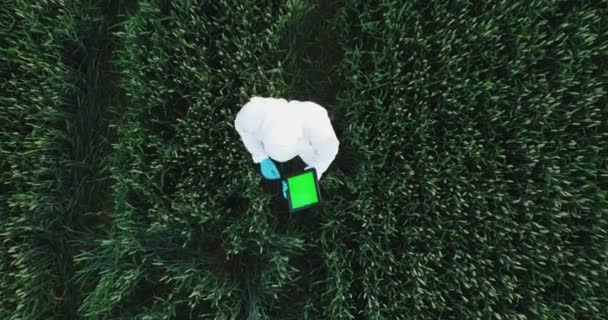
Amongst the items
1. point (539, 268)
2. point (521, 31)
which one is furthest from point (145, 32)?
point (539, 268)

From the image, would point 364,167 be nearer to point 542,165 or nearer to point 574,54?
point 542,165

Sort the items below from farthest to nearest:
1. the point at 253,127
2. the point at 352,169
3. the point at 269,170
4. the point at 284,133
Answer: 1. the point at 352,169
2. the point at 269,170
3. the point at 253,127
4. the point at 284,133

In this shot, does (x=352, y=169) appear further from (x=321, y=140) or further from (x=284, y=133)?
(x=284, y=133)

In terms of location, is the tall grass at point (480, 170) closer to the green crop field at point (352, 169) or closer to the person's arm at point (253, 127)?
the green crop field at point (352, 169)

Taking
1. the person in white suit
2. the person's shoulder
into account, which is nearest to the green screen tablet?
the person in white suit

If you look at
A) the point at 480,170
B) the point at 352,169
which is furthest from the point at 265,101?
the point at 480,170

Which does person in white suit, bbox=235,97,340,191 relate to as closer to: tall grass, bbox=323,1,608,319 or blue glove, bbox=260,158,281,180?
blue glove, bbox=260,158,281,180
